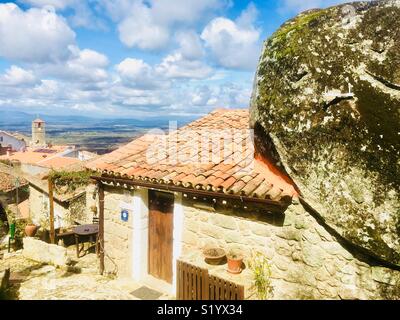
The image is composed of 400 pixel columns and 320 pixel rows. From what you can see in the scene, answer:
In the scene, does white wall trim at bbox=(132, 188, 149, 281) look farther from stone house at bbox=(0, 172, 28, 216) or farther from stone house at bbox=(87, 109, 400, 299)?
stone house at bbox=(0, 172, 28, 216)

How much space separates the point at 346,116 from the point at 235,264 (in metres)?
3.00

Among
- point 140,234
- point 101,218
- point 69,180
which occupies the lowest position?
point 69,180

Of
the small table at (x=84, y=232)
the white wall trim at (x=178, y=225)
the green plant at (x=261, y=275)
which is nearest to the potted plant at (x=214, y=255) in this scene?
the green plant at (x=261, y=275)

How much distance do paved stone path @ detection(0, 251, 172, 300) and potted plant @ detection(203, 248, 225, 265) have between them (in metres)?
2.09

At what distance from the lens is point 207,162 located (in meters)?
7.27

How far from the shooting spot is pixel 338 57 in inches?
187

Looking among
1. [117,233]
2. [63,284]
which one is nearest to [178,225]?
[117,233]

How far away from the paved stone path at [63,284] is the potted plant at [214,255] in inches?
82.2

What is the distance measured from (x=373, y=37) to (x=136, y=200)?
5.80 metres

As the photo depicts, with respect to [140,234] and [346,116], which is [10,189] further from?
[346,116]

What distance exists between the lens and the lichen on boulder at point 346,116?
4.39m

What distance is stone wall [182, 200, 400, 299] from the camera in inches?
185

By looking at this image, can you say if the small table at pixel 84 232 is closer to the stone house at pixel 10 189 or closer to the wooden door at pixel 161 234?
the wooden door at pixel 161 234
